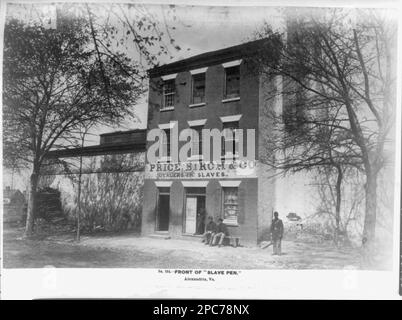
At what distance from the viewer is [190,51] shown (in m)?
7.66

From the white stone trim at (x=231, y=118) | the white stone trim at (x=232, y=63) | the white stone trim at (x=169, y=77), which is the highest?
the white stone trim at (x=232, y=63)

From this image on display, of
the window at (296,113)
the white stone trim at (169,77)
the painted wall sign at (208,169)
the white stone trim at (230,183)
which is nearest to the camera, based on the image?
the window at (296,113)

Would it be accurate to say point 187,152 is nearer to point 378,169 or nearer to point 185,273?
point 185,273

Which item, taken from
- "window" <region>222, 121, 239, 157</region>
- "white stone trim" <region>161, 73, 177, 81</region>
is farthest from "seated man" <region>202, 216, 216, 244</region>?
"white stone trim" <region>161, 73, 177, 81</region>

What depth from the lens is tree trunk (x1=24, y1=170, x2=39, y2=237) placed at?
25.6 feet

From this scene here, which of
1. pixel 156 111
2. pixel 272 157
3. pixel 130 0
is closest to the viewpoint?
pixel 130 0

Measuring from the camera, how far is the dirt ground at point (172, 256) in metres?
→ 7.28

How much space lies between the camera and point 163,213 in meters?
8.56

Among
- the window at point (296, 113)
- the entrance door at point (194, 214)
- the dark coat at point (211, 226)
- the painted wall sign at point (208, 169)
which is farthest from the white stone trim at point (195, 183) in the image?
the window at point (296, 113)

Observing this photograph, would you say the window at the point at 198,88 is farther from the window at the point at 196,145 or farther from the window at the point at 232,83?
the window at the point at 196,145

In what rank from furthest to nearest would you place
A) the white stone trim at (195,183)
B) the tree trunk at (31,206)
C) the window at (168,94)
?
the window at (168,94), the white stone trim at (195,183), the tree trunk at (31,206)

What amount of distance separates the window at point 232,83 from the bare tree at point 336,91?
0.65m

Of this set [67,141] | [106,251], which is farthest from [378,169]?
[67,141]

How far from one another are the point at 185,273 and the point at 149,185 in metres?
2.09
